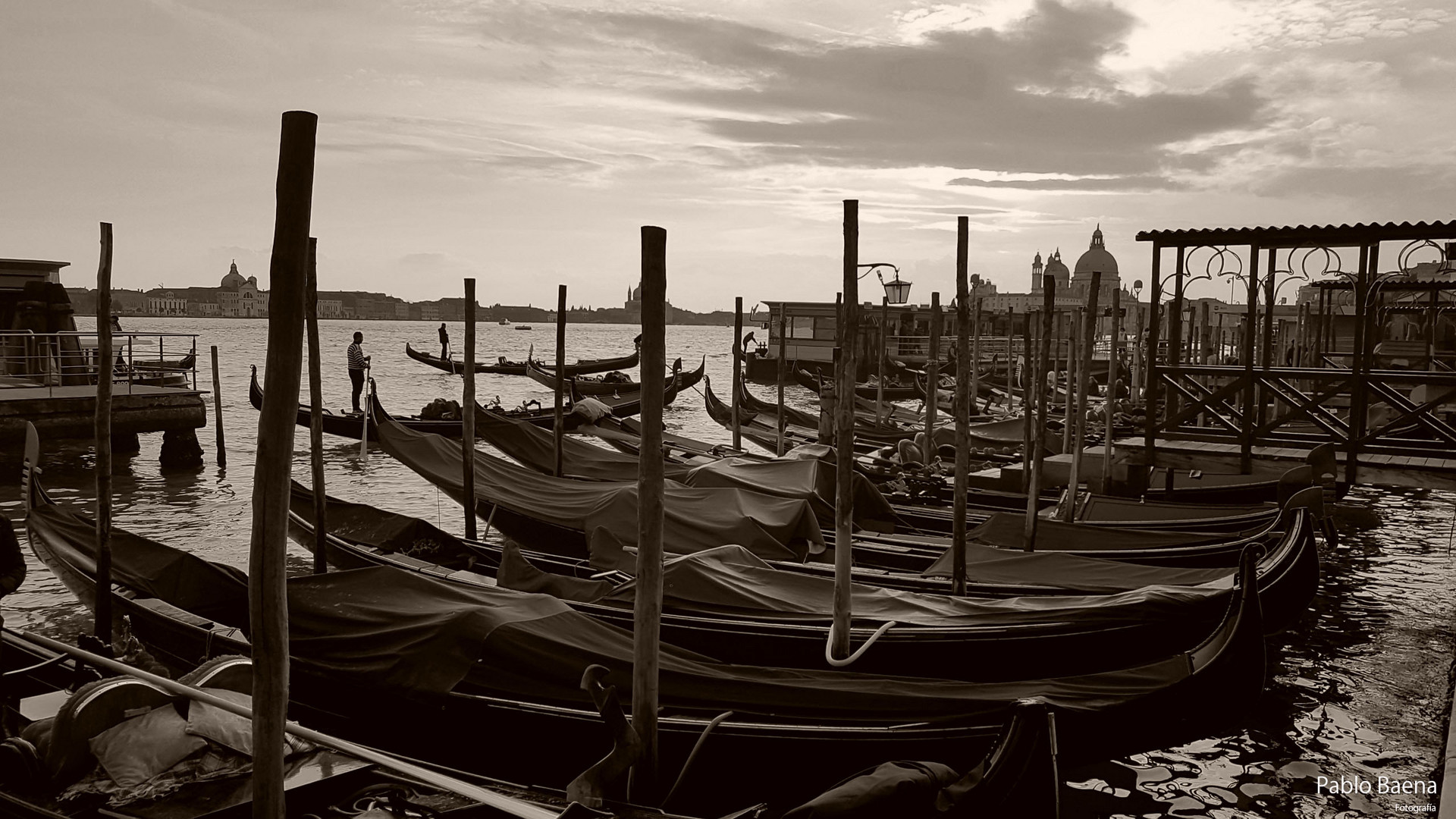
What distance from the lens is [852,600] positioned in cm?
618

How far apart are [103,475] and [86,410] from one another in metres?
9.31

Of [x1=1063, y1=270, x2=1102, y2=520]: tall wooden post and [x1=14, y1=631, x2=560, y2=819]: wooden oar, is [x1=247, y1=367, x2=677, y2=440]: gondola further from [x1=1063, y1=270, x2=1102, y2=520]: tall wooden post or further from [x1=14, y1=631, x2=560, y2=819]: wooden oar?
[x1=14, y1=631, x2=560, y2=819]: wooden oar

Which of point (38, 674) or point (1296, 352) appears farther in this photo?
point (1296, 352)

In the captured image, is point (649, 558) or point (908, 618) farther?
point (908, 618)

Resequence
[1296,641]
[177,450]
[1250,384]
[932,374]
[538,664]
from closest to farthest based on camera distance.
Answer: [538,664] < [1296,641] < [1250,384] < [932,374] < [177,450]

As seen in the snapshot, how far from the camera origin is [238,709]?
3.68m

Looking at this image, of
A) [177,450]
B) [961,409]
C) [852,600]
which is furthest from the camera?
[177,450]

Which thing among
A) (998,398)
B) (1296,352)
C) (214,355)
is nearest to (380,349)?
(998,398)

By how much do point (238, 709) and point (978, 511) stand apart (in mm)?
8083

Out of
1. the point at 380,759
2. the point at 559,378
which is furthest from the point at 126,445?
the point at 380,759

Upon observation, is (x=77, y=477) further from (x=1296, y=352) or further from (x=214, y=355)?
(x=1296, y=352)

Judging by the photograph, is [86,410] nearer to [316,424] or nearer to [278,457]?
[316,424]

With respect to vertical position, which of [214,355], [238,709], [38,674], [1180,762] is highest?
[214,355]

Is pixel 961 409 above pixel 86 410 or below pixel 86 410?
above
